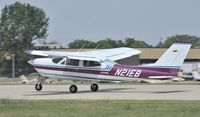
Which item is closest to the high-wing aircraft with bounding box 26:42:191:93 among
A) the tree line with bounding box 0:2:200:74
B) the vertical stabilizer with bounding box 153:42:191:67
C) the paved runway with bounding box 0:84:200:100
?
the vertical stabilizer with bounding box 153:42:191:67

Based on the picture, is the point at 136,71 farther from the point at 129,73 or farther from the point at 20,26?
the point at 20,26

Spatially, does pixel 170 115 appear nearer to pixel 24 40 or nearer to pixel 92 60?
pixel 92 60

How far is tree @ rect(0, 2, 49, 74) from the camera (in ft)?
345

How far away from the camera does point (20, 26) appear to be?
109250 millimetres

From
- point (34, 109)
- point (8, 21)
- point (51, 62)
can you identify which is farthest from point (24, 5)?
point (34, 109)

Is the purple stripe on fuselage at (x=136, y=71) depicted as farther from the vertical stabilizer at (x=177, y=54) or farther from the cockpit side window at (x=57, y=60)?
the cockpit side window at (x=57, y=60)

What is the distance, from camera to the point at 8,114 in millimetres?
15922

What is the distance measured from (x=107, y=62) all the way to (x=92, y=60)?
2.77ft

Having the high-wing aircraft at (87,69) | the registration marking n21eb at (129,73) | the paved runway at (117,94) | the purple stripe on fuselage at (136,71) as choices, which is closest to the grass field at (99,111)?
the paved runway at (117,94)

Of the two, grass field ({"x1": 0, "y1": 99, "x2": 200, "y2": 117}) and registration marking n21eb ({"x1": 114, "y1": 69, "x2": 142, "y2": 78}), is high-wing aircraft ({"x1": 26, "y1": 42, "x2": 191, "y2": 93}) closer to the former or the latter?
registration marking n21eb ({"x1": 114, "y1": 69, "x2": 142, "y2": 78})

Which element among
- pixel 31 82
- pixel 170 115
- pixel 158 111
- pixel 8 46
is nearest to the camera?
pixel 170 115

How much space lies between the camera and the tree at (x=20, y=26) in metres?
105

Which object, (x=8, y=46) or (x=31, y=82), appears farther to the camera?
(x=8, y=46)

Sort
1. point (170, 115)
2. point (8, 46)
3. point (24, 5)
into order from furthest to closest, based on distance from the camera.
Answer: point (24, 5) → point (8, 46) → point (170, 115)
